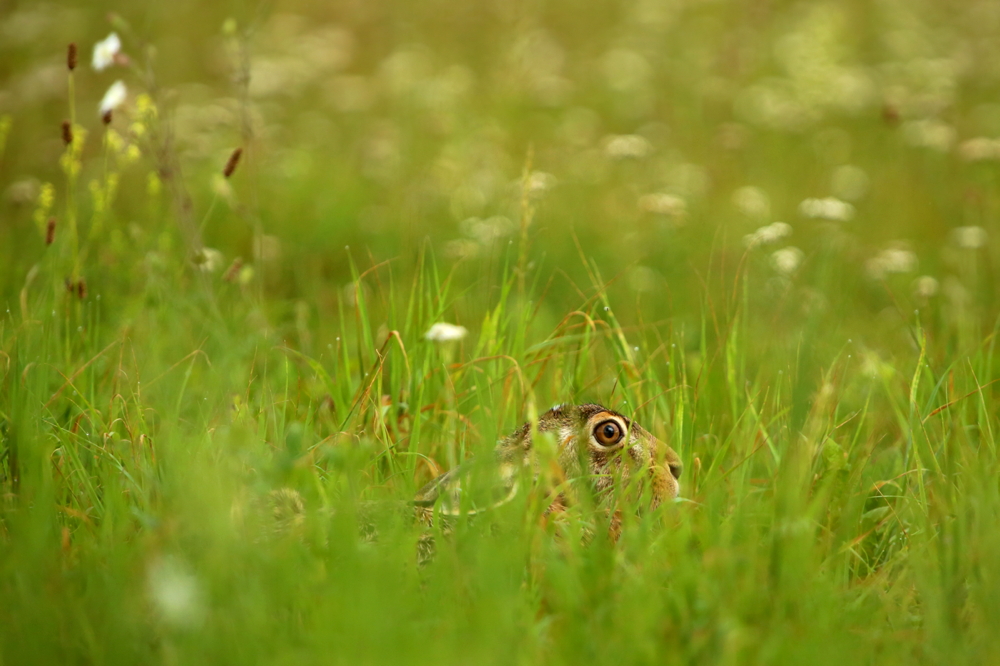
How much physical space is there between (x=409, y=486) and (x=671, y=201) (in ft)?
8.59

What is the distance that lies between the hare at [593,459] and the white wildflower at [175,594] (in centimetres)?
80

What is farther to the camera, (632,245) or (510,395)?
(632,245)

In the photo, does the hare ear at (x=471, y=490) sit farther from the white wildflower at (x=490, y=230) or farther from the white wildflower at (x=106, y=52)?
the white wildflower at (x=106, y=52)

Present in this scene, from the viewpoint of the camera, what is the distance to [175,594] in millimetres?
1635

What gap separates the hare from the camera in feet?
8.20

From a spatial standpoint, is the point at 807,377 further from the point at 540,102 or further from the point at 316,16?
the point at 316,16

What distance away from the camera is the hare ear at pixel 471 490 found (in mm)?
2238

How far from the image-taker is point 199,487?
1.91m

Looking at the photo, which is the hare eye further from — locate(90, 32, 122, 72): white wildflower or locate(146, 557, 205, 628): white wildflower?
locate(90, 32, 122, 72): white wildflower

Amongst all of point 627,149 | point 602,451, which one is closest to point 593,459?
point 602,451

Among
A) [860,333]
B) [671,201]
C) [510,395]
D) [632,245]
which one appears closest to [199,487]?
[510,395]

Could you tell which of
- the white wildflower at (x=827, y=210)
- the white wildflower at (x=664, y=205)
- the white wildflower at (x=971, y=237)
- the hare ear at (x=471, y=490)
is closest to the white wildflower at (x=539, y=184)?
the white wildflower at (x=664, y=205)

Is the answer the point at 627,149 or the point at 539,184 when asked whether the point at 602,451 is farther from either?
the point at 627,149

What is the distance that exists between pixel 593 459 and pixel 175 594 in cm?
155
